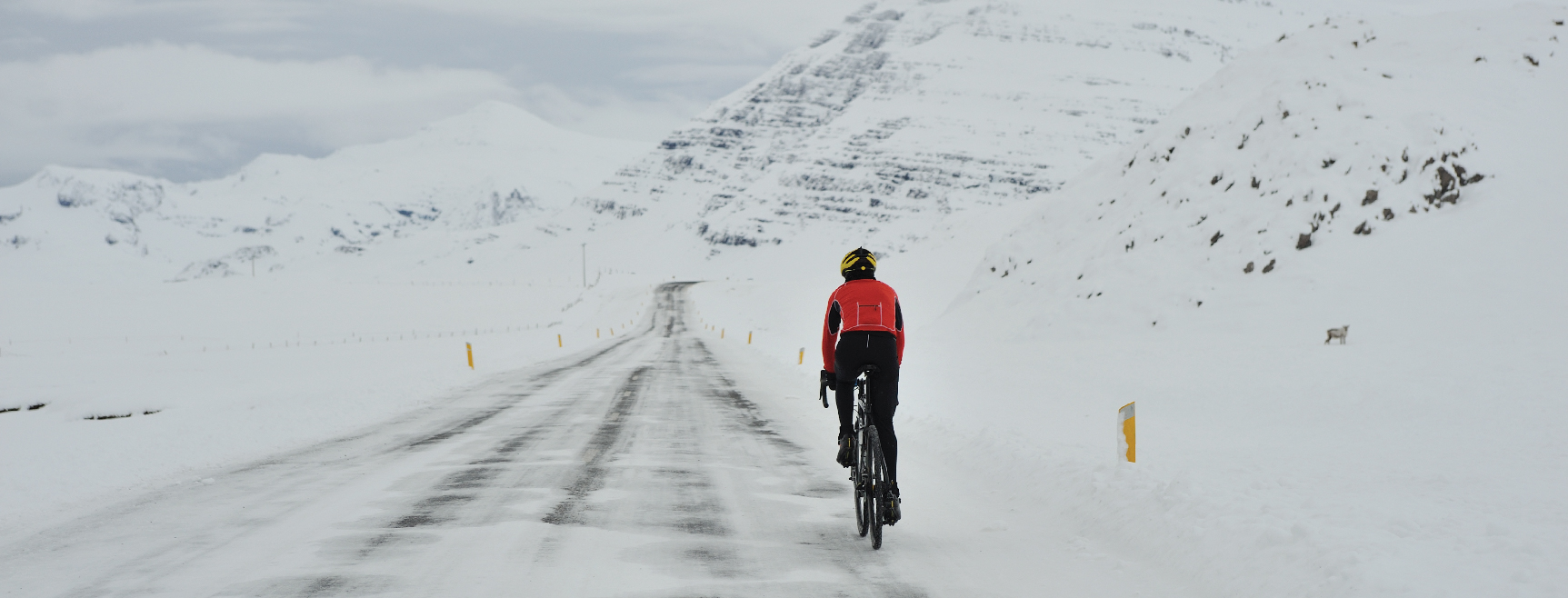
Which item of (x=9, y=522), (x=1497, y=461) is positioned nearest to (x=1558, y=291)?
(x=1497, y=461)

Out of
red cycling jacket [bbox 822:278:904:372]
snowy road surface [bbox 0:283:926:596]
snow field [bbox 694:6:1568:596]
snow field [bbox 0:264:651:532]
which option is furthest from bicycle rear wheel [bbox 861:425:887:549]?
snow field [bbox 0:264:651:532]

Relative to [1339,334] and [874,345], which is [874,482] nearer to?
[874,345]

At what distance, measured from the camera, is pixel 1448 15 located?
29453 millimetres

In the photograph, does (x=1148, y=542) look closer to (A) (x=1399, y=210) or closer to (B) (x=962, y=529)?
(B) (x=962, y=529)

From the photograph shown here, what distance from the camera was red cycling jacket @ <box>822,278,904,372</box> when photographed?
20.1 ft

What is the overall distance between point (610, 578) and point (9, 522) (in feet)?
17.3

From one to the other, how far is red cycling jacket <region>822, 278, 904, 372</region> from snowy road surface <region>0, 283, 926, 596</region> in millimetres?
1531

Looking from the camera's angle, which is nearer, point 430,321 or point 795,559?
point 795,559

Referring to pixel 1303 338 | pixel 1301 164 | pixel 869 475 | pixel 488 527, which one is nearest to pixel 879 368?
pixel 869 475

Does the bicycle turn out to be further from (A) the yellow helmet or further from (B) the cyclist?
(A) the yellow helmet

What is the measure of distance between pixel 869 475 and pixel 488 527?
9.19 ft

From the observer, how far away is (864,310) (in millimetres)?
6156

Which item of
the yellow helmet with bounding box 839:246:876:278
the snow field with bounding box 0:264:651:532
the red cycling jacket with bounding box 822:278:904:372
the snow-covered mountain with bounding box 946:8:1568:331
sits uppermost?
the snow-covered mountain with bounding box 946:8:1568:331

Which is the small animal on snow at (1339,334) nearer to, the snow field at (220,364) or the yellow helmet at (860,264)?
the yellow helmet at (860,264)
